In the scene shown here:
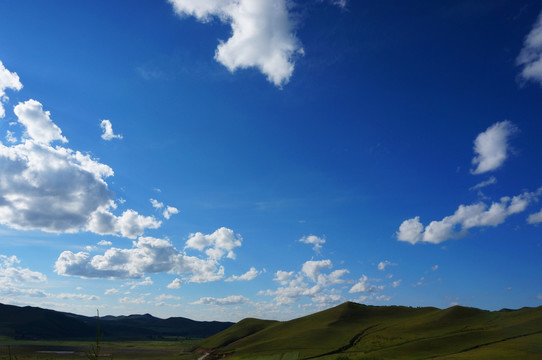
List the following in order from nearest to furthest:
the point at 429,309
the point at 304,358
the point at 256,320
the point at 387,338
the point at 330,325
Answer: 1. the point at 304,358
2. the point at 387,338
3. the point at 330,325
4. the point at 429,309
5. the point at 256,320

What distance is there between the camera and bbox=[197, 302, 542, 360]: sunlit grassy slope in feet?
235

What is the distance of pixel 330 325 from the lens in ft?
424

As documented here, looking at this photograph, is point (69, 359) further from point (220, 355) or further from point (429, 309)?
point (429, 309)

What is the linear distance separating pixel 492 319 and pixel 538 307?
52.9 feet

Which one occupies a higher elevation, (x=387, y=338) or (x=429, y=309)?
(x=429, y=309)

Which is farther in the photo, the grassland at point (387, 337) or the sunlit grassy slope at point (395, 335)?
the sunlit grassy slope at point (395, 335)

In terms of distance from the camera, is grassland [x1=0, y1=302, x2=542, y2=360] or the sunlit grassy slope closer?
grassland [x1=0, y1=302, x2=542, y2=360]

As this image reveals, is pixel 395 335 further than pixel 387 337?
Yes

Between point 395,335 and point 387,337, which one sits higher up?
point 395,335

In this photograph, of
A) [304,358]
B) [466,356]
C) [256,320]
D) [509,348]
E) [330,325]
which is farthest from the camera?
[256,320]

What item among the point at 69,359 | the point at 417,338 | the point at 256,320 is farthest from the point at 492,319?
the point at 69,359

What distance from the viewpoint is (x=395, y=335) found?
100 meters

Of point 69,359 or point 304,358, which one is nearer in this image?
point 304,358

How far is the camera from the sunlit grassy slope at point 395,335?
71.6 m
